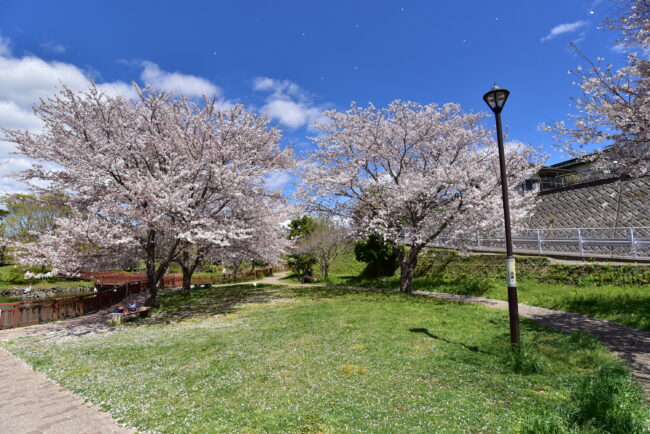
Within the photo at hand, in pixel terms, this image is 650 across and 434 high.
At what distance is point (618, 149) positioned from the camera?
28.8ft

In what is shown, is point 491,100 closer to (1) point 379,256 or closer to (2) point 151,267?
(2) point 151,267

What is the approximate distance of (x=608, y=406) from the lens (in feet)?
13.3

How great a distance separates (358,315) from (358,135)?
9823 mm

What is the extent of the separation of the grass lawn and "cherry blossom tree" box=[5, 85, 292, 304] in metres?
3.90

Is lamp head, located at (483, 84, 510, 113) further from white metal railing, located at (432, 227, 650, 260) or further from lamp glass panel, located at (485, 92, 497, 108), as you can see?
white metal railing, located at (432, 227, 650, 260)

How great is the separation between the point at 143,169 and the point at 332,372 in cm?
1345

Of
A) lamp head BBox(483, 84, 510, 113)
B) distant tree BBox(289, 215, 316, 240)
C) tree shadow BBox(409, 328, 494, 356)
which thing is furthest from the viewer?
distant tree BBox(289, 215, 316, 240)

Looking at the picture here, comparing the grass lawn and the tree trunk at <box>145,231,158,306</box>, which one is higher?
the tree trunk at <box>145,231,158,306</box>

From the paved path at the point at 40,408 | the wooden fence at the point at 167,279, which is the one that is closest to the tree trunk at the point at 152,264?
the paved path at the point at 40,408

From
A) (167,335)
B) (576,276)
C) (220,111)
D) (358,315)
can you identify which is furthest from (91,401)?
(576,276)

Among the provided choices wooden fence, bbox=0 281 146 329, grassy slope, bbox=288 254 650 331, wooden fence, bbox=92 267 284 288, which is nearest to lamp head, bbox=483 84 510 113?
grassy slope, bbox=288 254 650 331

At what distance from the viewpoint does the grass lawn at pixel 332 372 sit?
455cm

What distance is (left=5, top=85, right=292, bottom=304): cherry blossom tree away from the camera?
12.8m

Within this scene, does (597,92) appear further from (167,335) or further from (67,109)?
(67,109)
